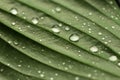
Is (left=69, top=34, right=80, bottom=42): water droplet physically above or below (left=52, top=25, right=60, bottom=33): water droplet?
above

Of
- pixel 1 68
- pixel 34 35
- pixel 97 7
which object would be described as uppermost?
pixel 97 7

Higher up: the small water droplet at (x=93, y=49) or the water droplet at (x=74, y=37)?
the small water droplet at (x=93, y=49)

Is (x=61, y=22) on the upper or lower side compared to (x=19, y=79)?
upper

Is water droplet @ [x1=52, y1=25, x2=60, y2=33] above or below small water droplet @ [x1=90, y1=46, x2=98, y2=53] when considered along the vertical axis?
below

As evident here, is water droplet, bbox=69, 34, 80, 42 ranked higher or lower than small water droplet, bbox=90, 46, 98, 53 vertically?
lower

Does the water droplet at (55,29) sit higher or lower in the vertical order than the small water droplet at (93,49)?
lower

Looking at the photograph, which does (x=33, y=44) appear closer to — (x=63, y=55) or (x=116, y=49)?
(x=63, y=55)

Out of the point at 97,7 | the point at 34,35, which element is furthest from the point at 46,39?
the point at 97,7
